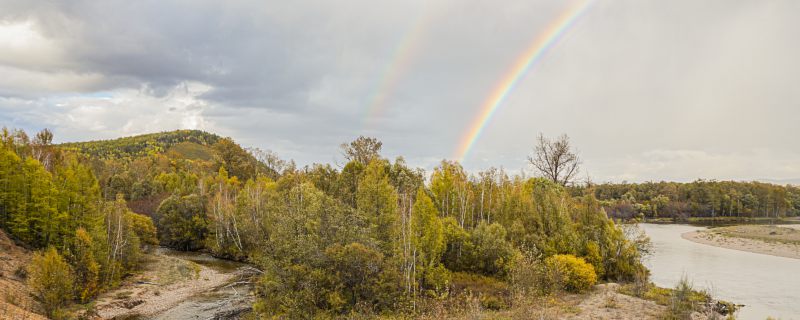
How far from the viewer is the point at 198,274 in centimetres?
4541

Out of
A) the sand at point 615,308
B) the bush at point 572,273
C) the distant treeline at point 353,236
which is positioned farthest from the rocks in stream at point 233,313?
the bush at point 572,273

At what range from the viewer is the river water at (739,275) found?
1191 inches

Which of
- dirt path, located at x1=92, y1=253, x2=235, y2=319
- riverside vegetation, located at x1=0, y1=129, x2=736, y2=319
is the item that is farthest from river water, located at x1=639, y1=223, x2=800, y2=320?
dirt path, located at x1=92, y1=253, x2=235, y2=319

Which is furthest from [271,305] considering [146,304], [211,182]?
[211,182]

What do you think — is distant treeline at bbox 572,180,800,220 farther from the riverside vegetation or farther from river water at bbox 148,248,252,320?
river water at bbox 148,248,252,320

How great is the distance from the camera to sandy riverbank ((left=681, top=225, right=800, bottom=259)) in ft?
207

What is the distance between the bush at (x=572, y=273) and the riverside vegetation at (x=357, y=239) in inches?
4.1

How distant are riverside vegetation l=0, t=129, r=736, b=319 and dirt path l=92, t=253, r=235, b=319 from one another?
165 centimetres

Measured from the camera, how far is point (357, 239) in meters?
26.2

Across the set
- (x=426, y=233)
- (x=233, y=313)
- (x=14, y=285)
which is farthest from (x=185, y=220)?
(x=426, y=233)

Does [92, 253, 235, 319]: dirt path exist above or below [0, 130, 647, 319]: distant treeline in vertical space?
below

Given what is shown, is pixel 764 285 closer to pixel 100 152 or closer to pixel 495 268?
pixel 495 268

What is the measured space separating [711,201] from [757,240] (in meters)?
77.0

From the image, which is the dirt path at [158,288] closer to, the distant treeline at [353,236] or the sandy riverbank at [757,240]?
the distant treeline at [353,236]
